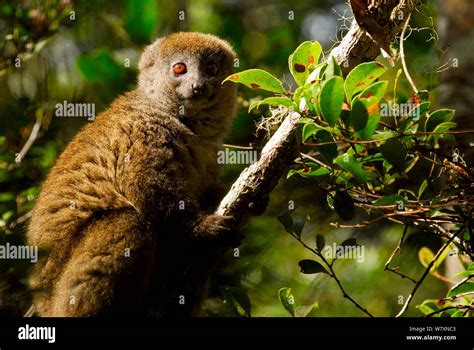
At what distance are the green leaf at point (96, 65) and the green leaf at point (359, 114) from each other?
109 inches

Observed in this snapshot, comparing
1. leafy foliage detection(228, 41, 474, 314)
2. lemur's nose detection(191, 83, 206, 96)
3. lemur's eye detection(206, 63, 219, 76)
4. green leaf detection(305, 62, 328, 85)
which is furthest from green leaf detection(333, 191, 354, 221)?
lemur's eye detection(206, 63, 219, 76)

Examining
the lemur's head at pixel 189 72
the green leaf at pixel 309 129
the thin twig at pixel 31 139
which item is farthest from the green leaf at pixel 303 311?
the thin twig at pixel 31 139

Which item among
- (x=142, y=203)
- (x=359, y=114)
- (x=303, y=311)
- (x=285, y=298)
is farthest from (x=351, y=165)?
(x=142, y=203)

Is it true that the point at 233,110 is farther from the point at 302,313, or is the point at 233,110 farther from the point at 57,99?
the point at 302,313

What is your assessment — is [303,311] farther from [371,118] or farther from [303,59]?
[303,59]

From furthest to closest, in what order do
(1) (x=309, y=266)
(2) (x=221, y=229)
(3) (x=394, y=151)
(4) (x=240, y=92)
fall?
(4) (x=240, y=92), (2) (x=221, y=229), (1) (x=309, y=266), (3) (x=394, y=151)

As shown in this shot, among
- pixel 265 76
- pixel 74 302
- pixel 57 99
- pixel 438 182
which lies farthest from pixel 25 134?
pixel 438 182

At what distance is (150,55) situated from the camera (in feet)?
18.2

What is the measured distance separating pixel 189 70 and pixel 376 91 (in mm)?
2164

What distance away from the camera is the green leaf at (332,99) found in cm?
326

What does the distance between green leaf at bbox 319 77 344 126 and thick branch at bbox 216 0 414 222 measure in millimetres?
570

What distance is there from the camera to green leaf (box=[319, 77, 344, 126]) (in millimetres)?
3262

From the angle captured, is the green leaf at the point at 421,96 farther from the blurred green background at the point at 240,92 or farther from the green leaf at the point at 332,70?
the blurred green background at the point at 240,92

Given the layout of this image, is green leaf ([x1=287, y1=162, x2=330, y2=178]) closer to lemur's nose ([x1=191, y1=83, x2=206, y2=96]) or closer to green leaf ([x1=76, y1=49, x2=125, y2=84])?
lemur's nose ([x1=191, y1=83, x2=206, y2=96])
